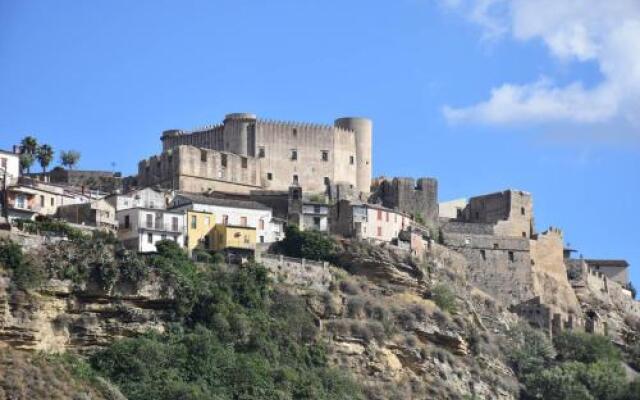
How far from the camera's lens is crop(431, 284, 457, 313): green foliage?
8675 centimetres

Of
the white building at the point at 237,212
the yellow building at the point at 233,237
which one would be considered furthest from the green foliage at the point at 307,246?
the yellow building at the point at 233,237

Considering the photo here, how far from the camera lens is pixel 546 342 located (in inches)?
3563

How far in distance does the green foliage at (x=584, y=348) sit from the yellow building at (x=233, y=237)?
17.1 meters

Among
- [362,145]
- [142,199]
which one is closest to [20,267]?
[142,199]

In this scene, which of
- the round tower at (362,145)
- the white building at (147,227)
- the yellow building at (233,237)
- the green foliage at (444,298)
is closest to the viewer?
the white building at (147,227)

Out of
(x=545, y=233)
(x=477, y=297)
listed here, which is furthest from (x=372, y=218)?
(x=545, y=233)

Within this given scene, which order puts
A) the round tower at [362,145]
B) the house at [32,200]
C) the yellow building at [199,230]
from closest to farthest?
the house at [32,200], the yellow building at [199,230], the round tower at [362,145]

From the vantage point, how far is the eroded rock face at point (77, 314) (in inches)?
2699

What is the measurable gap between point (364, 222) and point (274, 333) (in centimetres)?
1396

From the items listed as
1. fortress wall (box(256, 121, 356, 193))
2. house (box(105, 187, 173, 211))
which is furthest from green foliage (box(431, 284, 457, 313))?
house (box(105, 187, 173, 211))

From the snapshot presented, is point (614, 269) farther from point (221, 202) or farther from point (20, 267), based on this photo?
point (20, 267)

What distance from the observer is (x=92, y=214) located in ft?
274

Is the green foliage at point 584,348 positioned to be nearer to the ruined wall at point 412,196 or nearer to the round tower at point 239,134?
the ruined wall at point 412,196

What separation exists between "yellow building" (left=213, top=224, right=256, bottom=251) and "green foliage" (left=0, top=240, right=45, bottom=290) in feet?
46.5
